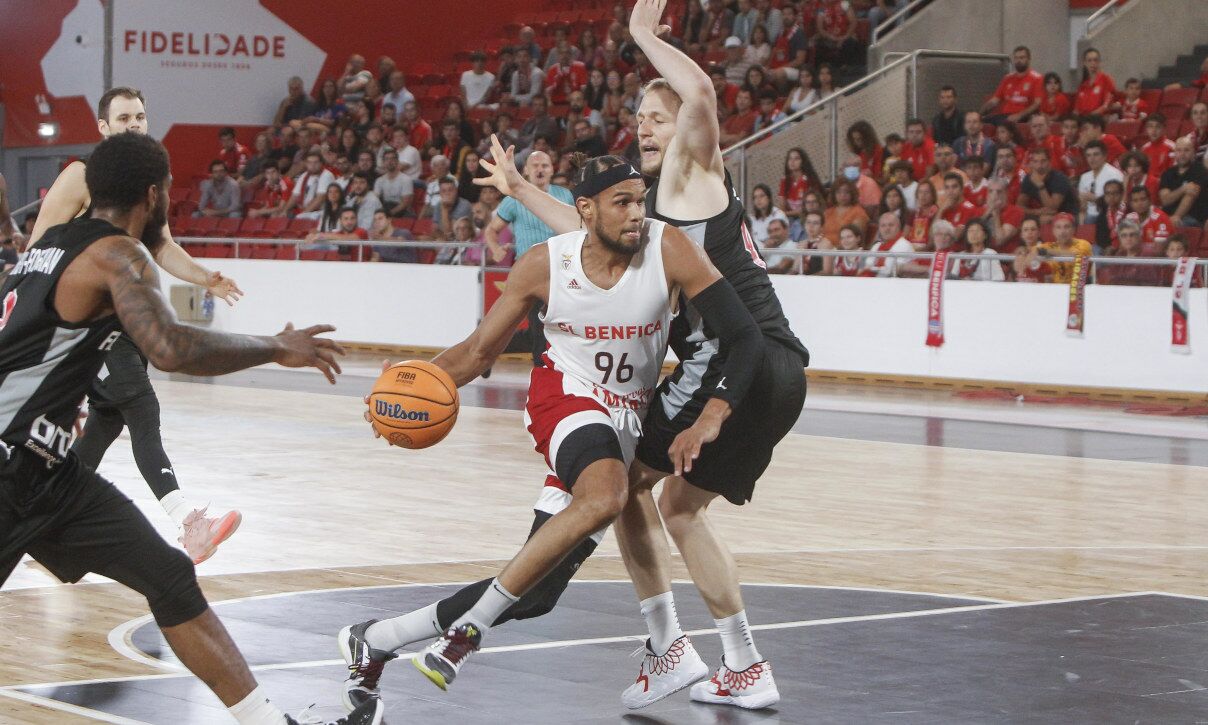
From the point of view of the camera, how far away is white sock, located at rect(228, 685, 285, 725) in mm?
4590

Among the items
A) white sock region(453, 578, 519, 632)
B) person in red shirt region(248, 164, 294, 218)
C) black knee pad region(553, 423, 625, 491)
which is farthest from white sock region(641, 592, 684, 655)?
person in red shirt region(248, 164, 294, 218)

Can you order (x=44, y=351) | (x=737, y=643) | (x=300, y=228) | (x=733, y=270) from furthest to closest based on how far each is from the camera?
(x=300, y=228) → (x=733, y=270) → (x=737, y=643) → (x=44, y=351)

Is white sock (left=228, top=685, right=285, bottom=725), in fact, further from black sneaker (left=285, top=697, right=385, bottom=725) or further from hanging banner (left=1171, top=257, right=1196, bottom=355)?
hanging banner (left=1171, top=257, right=1196, bottom=355)

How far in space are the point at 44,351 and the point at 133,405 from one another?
2.92 metres

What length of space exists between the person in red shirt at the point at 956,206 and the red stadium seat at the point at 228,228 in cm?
977

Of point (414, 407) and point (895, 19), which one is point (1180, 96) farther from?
point (414, 407)

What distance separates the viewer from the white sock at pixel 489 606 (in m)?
5.11

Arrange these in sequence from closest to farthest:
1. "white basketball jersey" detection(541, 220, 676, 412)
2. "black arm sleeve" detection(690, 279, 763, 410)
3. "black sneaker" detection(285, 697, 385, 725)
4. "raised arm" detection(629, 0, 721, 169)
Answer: "black sneaker" detection(285, 697, 385, 725)
"black arm sleeve" detection(690, 279, 763, 410)
"white basketball jersey" detection(541, 220, 676, 412)
"raised arm" detection(629, 0, 721, 169)

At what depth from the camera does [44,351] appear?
450 cm

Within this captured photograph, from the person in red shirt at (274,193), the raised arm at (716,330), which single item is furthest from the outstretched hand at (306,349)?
the person in red shirt at (274,193)

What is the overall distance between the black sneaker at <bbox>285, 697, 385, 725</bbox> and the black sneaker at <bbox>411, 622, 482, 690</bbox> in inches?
6.4

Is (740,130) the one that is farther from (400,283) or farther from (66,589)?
(66,589)

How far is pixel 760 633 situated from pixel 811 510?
3207 mm

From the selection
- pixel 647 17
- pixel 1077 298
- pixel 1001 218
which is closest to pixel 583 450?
pixel 647 17
